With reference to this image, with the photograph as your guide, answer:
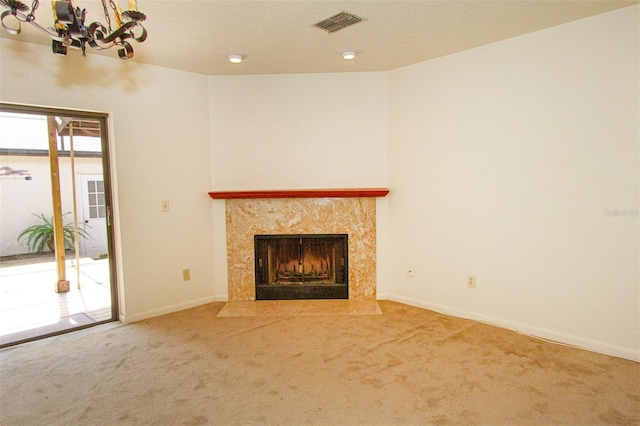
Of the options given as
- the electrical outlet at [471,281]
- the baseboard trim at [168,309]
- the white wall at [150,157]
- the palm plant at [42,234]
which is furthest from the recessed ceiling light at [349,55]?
the palm plant at [42,234]

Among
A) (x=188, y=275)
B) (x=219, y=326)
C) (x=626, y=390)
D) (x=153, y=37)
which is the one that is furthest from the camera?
(x=188, y=275)

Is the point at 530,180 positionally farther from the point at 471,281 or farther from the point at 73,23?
the point at 73,23

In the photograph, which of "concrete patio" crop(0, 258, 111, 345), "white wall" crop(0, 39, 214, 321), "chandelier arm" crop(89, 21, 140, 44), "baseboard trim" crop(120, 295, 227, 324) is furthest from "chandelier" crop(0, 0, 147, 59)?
"baseboard trim" crop(120, 295, 227, 324)

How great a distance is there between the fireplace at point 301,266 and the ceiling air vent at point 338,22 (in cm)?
207

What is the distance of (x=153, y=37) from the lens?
9.13ft

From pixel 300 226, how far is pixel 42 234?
2.36 meters

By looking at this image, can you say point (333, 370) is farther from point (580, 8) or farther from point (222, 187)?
point (580, 8)

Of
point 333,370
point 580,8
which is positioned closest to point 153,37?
point 333,370

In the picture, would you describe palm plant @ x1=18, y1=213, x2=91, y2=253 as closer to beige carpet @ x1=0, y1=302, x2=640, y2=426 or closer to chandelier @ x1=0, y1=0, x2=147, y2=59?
beige carpet @ x1=0, y1=302, x2=640, y2=426

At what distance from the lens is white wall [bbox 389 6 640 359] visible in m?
2.56

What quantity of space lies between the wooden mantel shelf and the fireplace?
1.62ft

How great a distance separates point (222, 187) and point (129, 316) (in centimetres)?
155

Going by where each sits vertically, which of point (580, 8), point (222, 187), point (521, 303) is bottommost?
point (521, 303)

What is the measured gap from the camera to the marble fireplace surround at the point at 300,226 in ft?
12.9
